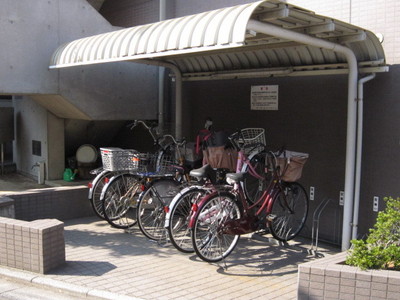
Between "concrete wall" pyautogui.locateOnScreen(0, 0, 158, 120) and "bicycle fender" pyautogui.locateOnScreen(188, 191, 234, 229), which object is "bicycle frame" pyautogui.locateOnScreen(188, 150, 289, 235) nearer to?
"bicycle fender" pyautogui.locateOnScreen(188, 191, 234, 229)

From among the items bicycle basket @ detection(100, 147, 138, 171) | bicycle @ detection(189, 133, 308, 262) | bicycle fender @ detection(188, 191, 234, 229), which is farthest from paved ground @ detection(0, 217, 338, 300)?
bicycle basket @ detection(100, 147, 138, 171)

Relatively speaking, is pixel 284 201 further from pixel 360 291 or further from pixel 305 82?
pixel 360 291

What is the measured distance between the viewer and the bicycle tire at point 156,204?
675 centimetres

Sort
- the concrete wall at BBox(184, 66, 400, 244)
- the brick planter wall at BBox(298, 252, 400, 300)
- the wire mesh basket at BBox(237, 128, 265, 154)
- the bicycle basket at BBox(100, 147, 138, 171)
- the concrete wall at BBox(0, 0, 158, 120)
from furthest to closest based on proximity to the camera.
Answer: the concrete wall at BBox(0, 0, 158, 120) → the bicycle basket at BBox(100, 147, 138, 171) → the wire mesh basket at BBox(237, 128, 265, 154) → the concrete wall at BBox(184, 66, 400, 244) → the brick planter wall at BBox(298, 252, 400, 300)

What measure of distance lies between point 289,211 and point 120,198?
8.80ft

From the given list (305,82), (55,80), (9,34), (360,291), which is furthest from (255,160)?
(9,34)

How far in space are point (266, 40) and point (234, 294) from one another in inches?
137

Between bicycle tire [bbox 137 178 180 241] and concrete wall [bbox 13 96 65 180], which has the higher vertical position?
→ concrete wall [bbox 13 96 65 180]

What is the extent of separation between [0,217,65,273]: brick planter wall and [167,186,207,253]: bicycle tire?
1.37 metres

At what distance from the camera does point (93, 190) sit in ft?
24.2

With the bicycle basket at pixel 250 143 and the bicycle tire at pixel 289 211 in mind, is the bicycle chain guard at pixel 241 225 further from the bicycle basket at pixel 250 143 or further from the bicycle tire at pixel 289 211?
the bicycle basket at pixel 250 143

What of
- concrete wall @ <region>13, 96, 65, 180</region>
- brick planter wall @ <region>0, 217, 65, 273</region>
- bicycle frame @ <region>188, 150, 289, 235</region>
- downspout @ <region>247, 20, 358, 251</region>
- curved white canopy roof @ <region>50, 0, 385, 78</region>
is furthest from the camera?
concrete wall @ <region>13, 96, 65, 180</region>

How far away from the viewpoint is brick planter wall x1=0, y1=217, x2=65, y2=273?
527 cm

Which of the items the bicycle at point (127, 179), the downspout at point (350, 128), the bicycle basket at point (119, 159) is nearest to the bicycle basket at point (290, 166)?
the downspout at point (350, 128)
